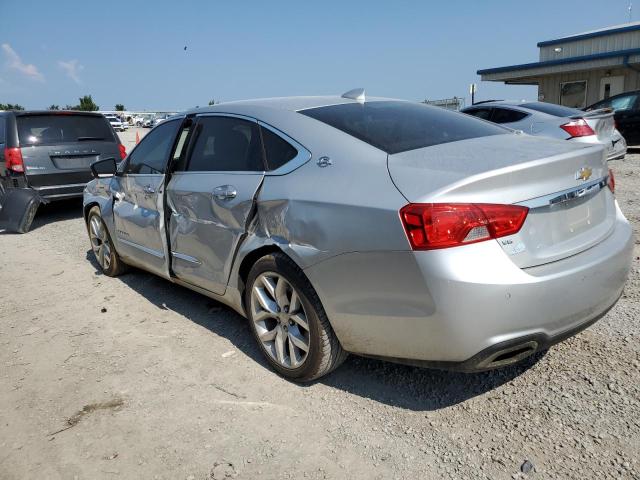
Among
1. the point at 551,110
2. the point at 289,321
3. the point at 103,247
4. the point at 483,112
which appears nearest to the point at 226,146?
the point at 289,321

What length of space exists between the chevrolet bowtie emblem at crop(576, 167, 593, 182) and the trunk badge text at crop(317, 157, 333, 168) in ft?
3.92

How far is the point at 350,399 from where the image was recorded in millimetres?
2904

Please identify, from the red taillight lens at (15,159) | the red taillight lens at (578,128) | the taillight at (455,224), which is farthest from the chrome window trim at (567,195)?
the red taillight lens at (15,159)

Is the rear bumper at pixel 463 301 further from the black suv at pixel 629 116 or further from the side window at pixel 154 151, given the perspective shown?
the black suv at pixel 629 116

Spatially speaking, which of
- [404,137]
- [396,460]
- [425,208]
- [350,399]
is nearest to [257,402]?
[350,399]

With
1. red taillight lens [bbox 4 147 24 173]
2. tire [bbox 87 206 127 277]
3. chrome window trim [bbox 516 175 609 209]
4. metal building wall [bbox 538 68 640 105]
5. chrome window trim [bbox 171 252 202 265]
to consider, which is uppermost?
chrome window trim [bbox 516 175 609 209]

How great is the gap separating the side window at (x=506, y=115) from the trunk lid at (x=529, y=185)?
A: 7031 millimetres

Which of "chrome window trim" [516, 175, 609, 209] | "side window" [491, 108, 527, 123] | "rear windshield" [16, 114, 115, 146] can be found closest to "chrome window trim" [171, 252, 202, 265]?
"chrome window trim" [516, 175, 609, 209]

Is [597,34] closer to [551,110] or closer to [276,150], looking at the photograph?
[551,110]

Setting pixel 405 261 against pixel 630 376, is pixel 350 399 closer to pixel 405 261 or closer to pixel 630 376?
pixel 405 261

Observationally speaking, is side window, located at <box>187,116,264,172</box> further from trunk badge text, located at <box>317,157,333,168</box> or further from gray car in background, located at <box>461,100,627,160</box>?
gray car in background, located at <box>461,100,627,160</box>

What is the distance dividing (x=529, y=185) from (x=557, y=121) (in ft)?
24.1

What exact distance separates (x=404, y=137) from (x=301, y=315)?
3.68 feet

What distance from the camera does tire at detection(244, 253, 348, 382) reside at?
2799 mm
